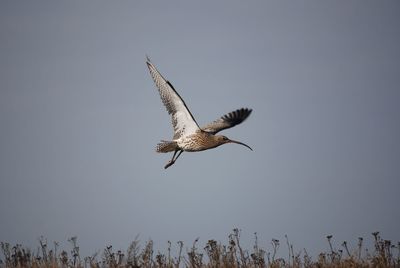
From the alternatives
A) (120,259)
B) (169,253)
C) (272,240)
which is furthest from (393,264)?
(120,259)

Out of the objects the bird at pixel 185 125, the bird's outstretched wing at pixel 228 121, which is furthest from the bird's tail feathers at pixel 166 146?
the bird's outstretched wing at pixel 228 121

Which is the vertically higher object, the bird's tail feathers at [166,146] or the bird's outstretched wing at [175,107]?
the bird's outstretched wing at [175,107]

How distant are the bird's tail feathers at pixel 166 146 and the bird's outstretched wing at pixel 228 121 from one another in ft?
3.20

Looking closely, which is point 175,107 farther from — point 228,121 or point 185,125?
point 228,121

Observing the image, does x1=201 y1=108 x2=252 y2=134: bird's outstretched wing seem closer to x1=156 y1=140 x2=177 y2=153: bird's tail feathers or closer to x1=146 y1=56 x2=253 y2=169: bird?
x1=146 y1=56 x2=253 y2=169: bird

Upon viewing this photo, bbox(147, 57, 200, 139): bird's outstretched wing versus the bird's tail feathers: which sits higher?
bbox(147, 57, 200, 139): bird's outstretched wing

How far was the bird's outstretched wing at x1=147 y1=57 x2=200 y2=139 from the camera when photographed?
480 inches

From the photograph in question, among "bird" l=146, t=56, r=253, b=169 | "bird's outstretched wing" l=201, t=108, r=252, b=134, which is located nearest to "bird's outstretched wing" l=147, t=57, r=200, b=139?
"bird" l=146, t=56, r=253, b=169

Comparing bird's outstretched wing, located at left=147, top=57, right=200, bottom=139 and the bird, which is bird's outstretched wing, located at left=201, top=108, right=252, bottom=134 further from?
bird's outstretched wing, located at left=147, top=57, right=200, bottom=139

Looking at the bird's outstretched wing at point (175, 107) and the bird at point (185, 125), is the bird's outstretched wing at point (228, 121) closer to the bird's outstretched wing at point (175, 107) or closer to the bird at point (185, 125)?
the bird at point (185, 125)

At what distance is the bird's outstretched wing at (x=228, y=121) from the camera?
12.2 meters

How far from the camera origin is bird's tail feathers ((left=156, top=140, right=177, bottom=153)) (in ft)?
41.9

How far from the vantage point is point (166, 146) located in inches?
504

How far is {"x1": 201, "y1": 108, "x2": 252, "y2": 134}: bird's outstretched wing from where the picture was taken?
12.2m
